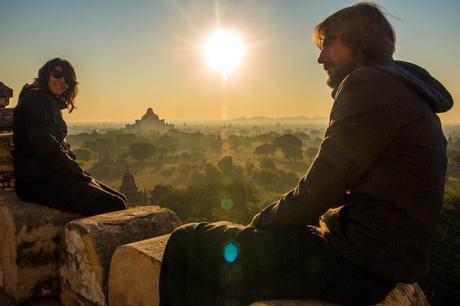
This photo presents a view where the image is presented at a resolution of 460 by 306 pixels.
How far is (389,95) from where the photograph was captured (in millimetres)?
1345

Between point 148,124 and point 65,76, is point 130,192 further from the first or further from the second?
point 148,124

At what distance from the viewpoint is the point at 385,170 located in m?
1.36

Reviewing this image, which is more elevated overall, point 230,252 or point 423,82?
point 423,82

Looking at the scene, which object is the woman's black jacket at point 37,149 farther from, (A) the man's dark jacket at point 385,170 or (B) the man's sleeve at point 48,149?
(A) the man's dark jacket at point 385,170

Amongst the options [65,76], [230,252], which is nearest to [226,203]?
[65,76]

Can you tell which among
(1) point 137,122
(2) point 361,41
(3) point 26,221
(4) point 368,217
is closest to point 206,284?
(4) point 368,217

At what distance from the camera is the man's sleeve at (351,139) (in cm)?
134

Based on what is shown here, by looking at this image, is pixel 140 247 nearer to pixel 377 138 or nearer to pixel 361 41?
pixel 377 138

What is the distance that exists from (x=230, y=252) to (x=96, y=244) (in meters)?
0.88

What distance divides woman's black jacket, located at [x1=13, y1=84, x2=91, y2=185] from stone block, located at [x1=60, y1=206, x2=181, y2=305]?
65 cm

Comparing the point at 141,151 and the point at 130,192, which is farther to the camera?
the point at 141,151

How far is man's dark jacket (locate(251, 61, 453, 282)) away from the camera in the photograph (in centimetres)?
133

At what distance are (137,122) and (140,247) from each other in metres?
169

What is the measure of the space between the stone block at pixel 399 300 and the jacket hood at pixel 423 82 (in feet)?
2.47
